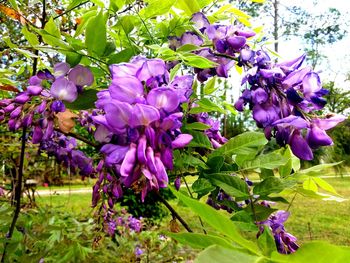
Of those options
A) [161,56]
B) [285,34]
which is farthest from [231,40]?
[285,34]

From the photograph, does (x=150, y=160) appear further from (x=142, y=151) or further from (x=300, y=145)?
(x=300, y=145)

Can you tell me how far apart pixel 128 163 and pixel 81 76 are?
9.2 inches

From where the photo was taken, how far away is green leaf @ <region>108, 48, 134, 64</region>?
0.64 metres

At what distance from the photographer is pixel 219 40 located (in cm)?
70

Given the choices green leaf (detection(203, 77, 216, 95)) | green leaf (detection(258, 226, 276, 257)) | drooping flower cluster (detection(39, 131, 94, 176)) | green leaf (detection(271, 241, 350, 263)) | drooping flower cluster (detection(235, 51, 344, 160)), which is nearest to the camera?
green leaf (detection(271, 241, 350, 263))

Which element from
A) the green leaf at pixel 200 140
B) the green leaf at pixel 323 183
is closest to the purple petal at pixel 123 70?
the green leaf at pixel 200 140

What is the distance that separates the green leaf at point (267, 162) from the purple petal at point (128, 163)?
0.26m

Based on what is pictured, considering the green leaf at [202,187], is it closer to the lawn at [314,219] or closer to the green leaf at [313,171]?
the green leaf at [313,171]

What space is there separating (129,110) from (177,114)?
6 centimetres

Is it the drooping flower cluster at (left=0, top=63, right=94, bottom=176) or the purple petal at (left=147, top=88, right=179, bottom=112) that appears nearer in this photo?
the purple petal at (left=147, top=88, right=179, bottom=112)

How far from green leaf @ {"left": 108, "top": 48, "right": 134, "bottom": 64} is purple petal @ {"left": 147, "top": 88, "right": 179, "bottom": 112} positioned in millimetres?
173

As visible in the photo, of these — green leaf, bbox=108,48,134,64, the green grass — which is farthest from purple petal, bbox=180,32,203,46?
the green grass

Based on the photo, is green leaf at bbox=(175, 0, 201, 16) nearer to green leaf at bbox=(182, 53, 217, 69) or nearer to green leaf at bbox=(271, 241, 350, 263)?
green leaf at bbox=(182, 53, 217, 69)

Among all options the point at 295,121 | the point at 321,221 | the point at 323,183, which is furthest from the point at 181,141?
the point at 321,221
